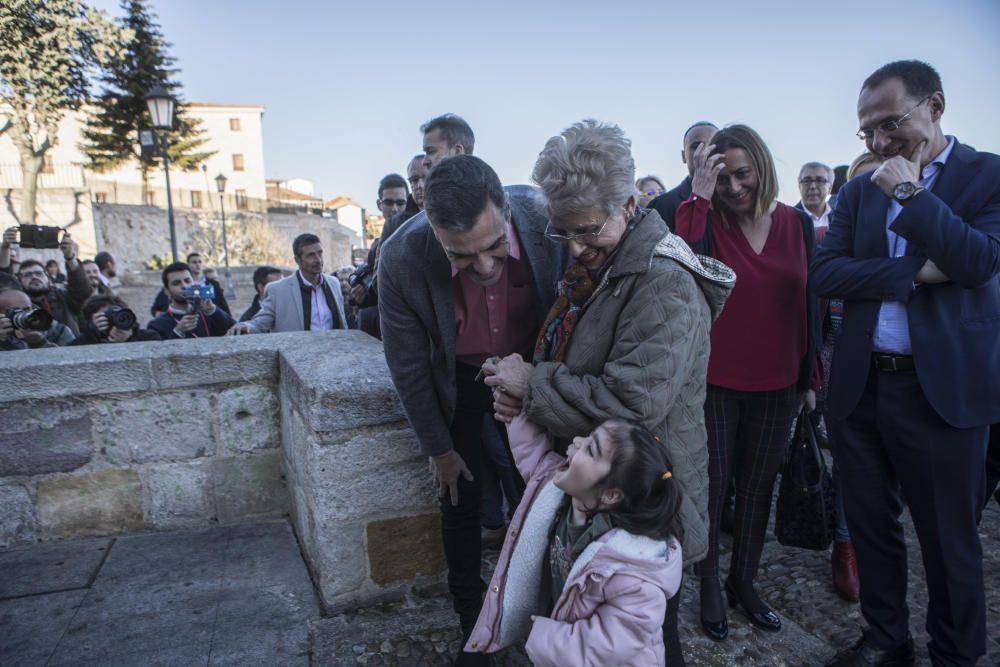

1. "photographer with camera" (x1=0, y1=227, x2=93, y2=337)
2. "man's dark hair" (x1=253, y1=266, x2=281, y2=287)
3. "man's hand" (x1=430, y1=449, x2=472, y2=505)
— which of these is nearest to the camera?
"man's hand" (x1=430, y1=449, x2=472, y2=505)

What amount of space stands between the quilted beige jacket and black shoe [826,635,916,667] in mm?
934

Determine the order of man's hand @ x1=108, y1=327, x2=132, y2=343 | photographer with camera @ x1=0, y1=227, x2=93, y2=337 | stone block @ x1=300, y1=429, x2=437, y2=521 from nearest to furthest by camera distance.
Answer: stone block @ x1=300, y1=429, x2=437, y2=521 < man's hand @ x1=108, y1=327, x2=132, y2=343 < photographer with camera @ x1=0, y1=227, x2=93, y2=337

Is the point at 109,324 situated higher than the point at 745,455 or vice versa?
the point at 109,324

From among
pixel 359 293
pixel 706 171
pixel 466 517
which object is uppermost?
pixel 706 171

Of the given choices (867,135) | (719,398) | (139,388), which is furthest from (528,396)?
(139,388)

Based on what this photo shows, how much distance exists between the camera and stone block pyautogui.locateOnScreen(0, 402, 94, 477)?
2.50m

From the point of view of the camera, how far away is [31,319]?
3238mm

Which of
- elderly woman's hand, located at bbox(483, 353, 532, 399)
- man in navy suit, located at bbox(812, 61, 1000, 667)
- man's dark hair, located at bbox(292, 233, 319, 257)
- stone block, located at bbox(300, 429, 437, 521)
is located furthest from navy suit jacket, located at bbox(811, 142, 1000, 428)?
man's dark hair, located at bbox(292, 233, 319, 257)

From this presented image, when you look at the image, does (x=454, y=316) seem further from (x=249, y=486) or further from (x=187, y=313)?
(x=187, y=313)

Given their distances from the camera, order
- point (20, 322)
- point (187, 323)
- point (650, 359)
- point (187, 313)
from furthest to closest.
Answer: point (187, 313), point (187, 323), point (20, 322), point (650, 359)

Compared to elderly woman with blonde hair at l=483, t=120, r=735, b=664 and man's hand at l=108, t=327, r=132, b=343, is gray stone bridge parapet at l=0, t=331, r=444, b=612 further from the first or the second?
man's hand at l=108, t=327, r=132, b=343

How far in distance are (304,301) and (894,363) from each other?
4.15 metres

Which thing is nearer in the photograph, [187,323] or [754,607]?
[754,607]

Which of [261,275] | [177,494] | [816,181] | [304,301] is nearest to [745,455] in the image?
[177,494]
